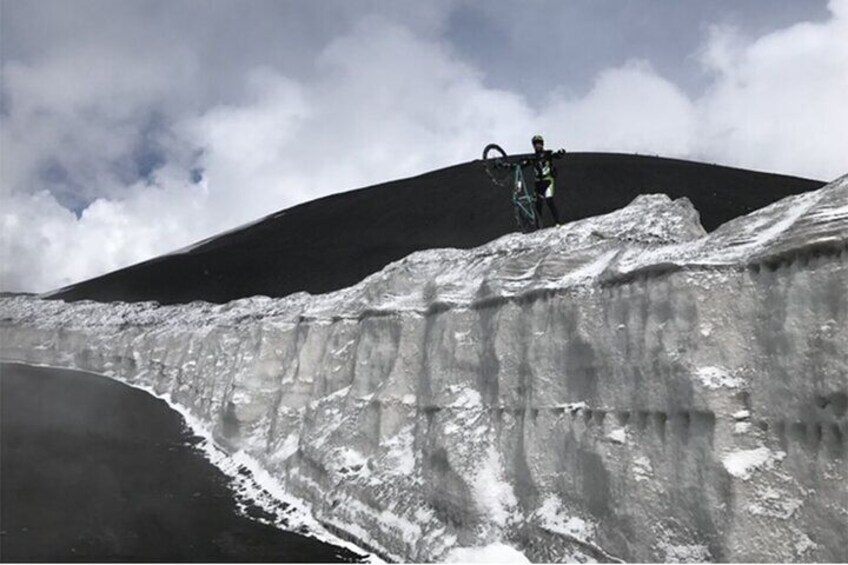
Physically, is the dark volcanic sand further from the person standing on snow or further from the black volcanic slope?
the black volcanic slope

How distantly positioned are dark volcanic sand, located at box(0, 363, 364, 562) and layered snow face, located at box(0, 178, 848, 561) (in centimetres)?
200

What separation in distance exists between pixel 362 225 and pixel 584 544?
49.5 meters

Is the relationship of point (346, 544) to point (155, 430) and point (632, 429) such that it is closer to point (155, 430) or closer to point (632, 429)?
point (632, 429)

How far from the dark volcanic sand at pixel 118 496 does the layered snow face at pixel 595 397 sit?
200cm

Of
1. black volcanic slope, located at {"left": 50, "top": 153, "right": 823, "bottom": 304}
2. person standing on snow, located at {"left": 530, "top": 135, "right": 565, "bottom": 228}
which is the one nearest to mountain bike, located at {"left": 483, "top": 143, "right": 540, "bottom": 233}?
person standing on snow, located at {"left": 530, "top": 135, "right": 565, "bottom": 228}

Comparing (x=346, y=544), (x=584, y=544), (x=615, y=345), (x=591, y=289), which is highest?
(x=591, y=289)

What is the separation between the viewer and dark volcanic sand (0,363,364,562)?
14852 millimetres

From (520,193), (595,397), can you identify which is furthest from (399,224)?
(595,397)

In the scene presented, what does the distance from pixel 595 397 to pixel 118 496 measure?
13.4 meters

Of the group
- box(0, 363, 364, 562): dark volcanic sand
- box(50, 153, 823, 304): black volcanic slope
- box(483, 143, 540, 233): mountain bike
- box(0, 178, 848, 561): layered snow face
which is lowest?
box(0, 363, 364, 562): dark volcanic sand

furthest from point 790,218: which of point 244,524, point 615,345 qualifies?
point 244,524

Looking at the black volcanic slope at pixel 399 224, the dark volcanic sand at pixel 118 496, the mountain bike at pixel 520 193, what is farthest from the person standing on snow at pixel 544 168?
the black volcanic slope at pixel 399 224

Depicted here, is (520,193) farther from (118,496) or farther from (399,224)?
(399,224)

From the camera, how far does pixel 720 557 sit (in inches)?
354
